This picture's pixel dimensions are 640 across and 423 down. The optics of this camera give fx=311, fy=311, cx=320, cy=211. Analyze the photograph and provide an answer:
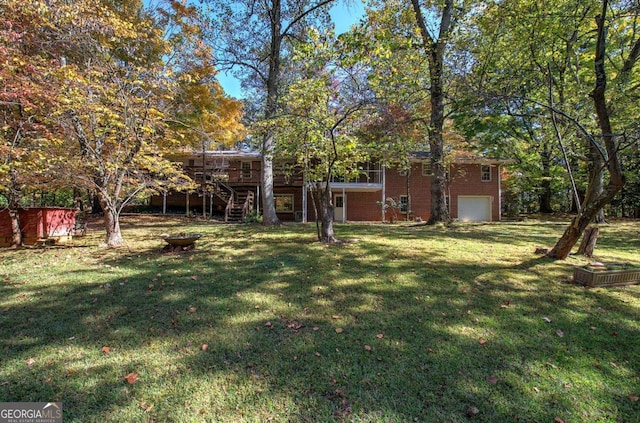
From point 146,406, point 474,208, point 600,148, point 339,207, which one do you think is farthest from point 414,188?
point 146,406

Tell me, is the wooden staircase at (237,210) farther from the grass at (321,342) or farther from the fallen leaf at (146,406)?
the fallen leaf at (146,406)

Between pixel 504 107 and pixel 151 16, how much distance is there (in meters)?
15.3

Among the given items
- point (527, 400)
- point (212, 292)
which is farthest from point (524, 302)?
point (212, 292)

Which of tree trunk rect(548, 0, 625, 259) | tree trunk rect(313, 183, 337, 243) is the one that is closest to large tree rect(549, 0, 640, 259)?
tree trunk rect(548, 0, 625, 259)

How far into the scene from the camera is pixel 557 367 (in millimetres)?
3162

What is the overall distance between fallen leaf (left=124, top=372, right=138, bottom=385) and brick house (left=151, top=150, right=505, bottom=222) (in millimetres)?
18867

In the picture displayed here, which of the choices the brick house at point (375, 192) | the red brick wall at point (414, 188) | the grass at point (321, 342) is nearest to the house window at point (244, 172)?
the brick house at point (375, 192)

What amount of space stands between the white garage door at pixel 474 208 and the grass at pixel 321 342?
1795 cm

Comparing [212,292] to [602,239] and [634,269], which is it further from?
[602,239]

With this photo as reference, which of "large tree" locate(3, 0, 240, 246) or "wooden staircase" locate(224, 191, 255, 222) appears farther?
"wooden staircase" locate(224, 191, 255, 222)

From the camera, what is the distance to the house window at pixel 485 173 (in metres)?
23.8

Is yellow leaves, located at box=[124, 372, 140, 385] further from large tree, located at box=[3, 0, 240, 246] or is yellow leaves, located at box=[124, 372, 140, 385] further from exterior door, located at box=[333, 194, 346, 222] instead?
exterior door, located at box=[333, 194, 346, 222]

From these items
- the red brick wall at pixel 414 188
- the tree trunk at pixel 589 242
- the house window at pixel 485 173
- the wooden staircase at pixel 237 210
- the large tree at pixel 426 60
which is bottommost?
the tree trunk at pixel 589 242

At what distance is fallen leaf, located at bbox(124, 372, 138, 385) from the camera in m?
2.87
